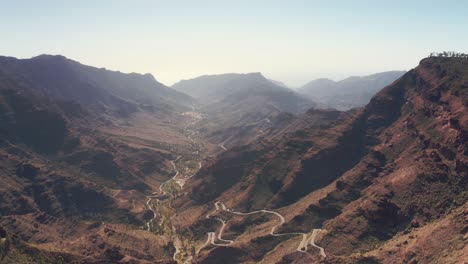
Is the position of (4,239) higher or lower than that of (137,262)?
higher

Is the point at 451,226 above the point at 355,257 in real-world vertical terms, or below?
above

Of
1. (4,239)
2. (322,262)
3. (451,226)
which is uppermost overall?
(4,239)

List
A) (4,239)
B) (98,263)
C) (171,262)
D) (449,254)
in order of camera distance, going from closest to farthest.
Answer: (449,254) → (4,239) → (98,263) → (171,262)

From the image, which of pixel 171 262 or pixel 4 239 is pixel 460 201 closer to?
pixel 171 262

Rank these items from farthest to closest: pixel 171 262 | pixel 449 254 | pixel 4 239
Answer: pixel 171 262 < pixel 4 239 < pixel 449 254

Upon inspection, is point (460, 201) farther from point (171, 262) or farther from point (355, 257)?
point (171, 262)

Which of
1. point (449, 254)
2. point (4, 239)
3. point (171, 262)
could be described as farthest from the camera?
point (171, 262)

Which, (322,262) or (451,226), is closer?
(451,226)

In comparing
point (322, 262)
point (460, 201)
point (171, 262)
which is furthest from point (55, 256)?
point (460, 201)

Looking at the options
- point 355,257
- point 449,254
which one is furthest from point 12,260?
point 449,254
